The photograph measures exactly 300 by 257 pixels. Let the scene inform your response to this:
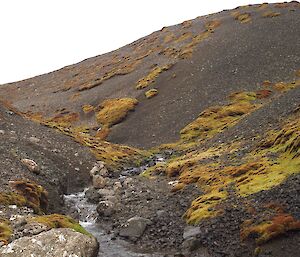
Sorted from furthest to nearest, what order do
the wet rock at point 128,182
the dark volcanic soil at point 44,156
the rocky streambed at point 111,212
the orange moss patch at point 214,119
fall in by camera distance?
1. the orange moss patch at point 214,119
2. the wet rock at point 128,182
3. the dark volcanic soil at point 44,156
4. the rocky streambed at point 111,212

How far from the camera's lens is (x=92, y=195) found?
47156 millimetres

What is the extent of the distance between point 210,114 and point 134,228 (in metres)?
55.3

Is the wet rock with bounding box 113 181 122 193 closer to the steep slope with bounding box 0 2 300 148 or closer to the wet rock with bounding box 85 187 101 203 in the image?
the wet rock with bounding box 85 187 101 203

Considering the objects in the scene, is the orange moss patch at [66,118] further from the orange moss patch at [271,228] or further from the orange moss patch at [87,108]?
the orange moss patch at [271,228]

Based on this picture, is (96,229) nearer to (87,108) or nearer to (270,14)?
(87,108)

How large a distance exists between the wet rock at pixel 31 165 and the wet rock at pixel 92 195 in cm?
665

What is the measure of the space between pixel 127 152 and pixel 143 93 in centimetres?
4278

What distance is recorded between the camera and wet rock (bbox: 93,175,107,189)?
166 ft

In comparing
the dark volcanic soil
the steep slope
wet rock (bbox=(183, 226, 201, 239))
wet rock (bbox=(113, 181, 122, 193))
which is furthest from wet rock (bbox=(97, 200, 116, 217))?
the steep slope

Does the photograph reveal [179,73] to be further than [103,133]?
Yes

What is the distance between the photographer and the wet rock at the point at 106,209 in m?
40.3

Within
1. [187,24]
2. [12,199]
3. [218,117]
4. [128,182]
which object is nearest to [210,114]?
[218,117]

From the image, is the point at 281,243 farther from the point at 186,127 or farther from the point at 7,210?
the point at 186,127

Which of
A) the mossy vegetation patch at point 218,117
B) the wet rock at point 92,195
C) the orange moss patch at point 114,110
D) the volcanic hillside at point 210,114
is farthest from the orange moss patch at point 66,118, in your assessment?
the wet rock at point 92,195
